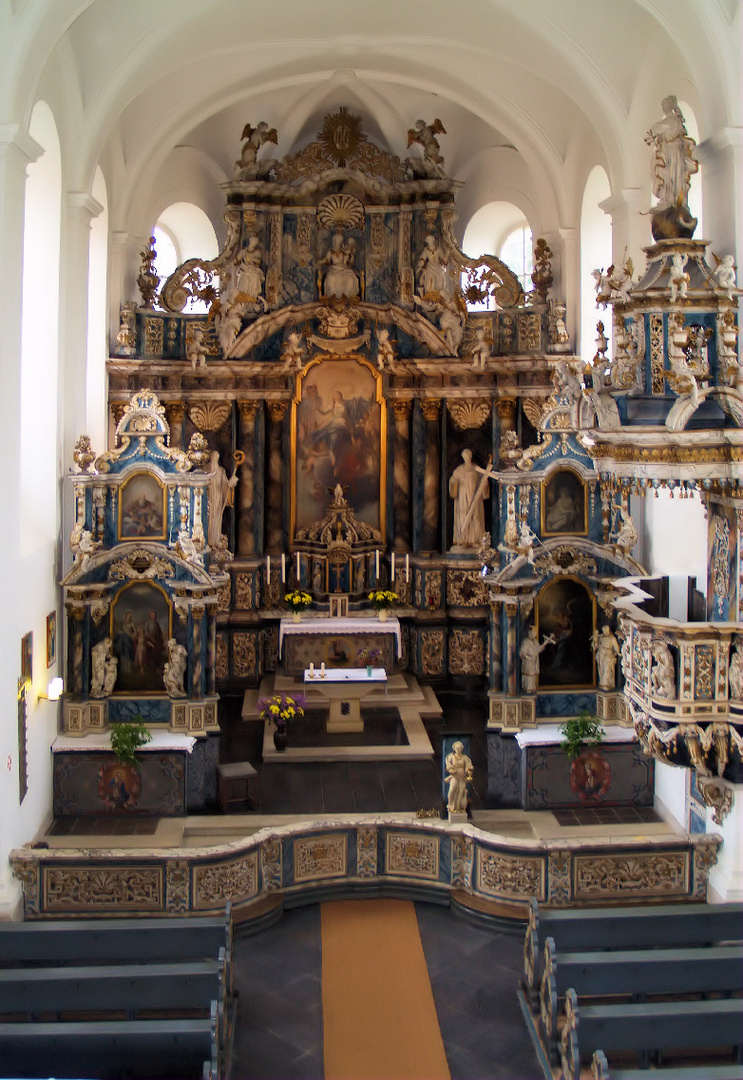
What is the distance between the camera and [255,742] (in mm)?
16875

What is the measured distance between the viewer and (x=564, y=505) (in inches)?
562

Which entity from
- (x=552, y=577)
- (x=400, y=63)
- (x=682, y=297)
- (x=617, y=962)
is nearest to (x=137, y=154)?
(x=400, y=63)

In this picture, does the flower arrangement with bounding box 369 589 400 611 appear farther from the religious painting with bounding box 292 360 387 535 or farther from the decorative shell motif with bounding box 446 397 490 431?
the decorative shell motif with bounding box 446 397 490 431

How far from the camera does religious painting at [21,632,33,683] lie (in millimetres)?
12211

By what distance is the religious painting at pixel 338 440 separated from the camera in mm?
20094

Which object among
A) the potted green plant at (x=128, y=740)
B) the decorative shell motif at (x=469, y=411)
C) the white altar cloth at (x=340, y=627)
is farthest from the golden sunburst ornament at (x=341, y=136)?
the potted green plant at (x=128, y=740)

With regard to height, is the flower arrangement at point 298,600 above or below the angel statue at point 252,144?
below

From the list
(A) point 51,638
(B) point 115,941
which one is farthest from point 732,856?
(A) point 51,638

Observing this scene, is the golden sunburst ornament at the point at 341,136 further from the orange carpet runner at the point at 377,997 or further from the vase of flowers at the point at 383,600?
the orange carpet runner at the point at 377,997

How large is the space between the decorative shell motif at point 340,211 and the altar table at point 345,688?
8.19m

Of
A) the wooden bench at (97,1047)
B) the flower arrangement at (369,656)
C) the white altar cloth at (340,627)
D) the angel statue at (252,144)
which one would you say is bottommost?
the wooden bench at (97,1047)

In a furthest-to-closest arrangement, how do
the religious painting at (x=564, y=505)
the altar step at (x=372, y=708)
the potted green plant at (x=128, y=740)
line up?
the altar step at (x=372, y=708), the religious painting at (x=564, y=505), the potted green plant at (x=128, y=740)

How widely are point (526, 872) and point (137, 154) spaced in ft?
42.4

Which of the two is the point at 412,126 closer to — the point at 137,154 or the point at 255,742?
the point at 137,154
